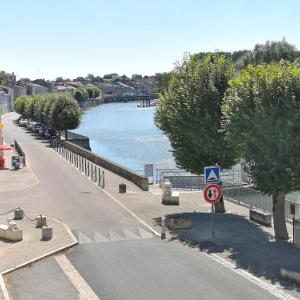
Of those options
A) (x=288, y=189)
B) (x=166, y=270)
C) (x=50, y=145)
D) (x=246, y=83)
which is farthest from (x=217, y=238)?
(x=50, y=145)

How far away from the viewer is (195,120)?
868 inches

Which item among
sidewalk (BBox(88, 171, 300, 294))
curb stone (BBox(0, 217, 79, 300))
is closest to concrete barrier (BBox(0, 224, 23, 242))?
curb stone (BBox(0, 217, 79, 300))

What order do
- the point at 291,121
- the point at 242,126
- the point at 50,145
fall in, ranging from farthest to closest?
the point at 50,145
the point at 242,126
the point at 291,121

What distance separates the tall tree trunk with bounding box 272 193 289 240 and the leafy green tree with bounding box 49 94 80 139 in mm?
47738

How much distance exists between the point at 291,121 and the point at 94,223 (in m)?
8.66

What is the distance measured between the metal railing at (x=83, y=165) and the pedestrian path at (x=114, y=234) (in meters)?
10.5

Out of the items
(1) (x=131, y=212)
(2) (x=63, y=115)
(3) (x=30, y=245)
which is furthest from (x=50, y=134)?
(3) (x=30, y=245)

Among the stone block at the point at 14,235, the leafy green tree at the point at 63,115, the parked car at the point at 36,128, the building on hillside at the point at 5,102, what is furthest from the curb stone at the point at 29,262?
the building on hillside at the point at 5,102

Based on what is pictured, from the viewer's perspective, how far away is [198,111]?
22.1m

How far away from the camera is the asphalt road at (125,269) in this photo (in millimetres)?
13273

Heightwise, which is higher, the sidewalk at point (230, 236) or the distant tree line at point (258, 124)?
the distant tree line at point (258, 124)

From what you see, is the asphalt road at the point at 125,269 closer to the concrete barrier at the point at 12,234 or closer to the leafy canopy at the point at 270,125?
the concrete barrier at the point at 12,234

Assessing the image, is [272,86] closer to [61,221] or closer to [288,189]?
[288,189]

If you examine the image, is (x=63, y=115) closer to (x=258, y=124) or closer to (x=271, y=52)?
(x=271, y=52)
